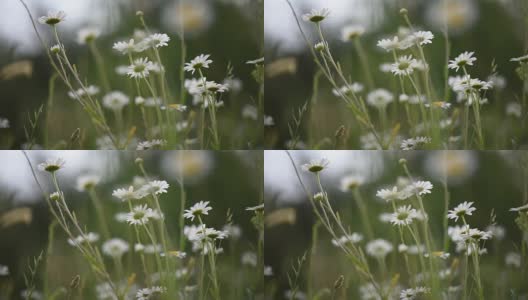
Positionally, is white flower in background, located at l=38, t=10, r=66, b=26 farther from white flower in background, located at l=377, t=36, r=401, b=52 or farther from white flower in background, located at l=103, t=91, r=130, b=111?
white flower in background, located at l=377, t=36, r=401, b=52

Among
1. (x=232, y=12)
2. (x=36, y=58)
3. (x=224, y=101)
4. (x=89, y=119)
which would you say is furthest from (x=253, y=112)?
(x=36, y=58)

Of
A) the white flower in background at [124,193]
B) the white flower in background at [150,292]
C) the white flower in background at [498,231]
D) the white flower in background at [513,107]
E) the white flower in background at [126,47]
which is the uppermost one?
the white flower in background at [126,47]

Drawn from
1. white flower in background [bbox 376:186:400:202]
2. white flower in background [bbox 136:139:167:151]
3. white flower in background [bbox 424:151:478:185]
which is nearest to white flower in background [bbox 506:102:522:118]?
white flower in background [bbox 424:151:478:185]

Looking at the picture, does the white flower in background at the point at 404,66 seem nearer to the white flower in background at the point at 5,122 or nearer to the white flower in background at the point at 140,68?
the white flower in background at the point at 140,68

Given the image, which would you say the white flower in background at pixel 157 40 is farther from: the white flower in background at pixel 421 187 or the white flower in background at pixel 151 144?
the white flower in background at pixel 421 187

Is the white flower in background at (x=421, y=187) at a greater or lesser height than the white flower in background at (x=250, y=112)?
lesser

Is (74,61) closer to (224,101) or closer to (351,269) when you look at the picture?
(224,101)

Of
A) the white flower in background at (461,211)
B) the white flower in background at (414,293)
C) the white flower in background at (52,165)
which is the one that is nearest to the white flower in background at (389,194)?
the white flower in background at (461,211)

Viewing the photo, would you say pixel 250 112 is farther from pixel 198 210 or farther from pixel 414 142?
pixel 414 142
